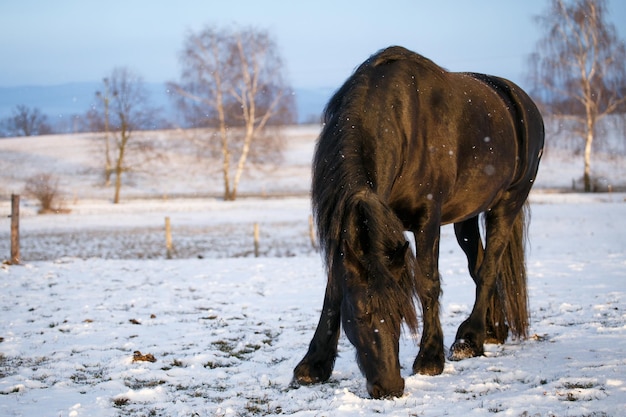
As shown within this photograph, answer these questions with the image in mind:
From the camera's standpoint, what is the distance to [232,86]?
36.0 meters

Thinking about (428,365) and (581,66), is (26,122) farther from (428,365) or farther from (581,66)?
(428,365)

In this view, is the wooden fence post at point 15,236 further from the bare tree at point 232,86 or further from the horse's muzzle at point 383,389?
the bare tree at point 232,86

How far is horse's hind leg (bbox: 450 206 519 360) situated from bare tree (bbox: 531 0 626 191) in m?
29.9

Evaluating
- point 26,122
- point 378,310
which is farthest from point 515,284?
point 26,122

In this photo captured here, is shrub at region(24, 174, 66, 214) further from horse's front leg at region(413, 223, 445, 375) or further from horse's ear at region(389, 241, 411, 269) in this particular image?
horse's ear at region(389, 241, 411, 269)

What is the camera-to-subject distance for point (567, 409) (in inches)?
142

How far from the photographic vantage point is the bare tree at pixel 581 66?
32.4 metres

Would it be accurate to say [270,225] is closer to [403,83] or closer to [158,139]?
[403,83]

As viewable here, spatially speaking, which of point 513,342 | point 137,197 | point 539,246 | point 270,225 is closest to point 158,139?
point 137,197

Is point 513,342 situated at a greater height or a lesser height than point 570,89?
lesser

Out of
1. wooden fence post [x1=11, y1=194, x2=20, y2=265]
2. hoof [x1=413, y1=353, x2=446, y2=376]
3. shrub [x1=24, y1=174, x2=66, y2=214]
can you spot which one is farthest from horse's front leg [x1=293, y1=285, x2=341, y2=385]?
shrub [x1=24, y1=174, x2=66, y2=214]

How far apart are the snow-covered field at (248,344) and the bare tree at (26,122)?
72.4m

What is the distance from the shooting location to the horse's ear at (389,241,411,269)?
3648 mm

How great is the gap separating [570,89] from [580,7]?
4317 mm
